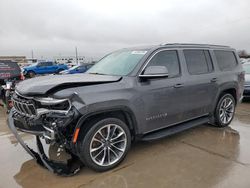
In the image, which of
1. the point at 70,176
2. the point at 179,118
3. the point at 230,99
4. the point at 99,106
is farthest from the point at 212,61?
the point at 70,176

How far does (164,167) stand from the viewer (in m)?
3.37

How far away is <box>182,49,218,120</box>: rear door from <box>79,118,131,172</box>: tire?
1448mm

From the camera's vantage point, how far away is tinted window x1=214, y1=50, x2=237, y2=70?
4.96 meters

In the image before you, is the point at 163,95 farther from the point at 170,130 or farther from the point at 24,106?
the point at 24,106

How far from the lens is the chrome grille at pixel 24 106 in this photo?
3066mm

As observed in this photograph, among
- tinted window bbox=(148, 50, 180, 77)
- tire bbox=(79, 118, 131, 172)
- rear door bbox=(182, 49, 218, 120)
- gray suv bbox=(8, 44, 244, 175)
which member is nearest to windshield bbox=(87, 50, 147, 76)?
gray suv bbox=(8, 44, 244, 175)

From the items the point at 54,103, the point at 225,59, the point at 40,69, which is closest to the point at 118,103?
the point at 54,103

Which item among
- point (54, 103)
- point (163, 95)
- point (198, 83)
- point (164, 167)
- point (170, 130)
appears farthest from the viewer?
point (198, 83)

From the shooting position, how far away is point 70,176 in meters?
3.14

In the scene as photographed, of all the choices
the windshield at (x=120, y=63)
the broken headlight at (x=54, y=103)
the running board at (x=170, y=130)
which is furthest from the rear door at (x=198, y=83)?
the broken headlight at (x=54, y=103)

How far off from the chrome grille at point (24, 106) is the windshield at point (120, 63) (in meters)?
1.45

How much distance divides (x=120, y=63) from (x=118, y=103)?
3.69 ft

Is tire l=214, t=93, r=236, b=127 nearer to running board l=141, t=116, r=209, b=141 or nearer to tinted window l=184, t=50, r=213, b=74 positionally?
running board l=141, t=116, r=209, b=141

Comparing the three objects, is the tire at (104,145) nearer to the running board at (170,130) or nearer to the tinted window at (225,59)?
the running board at (170,130)
